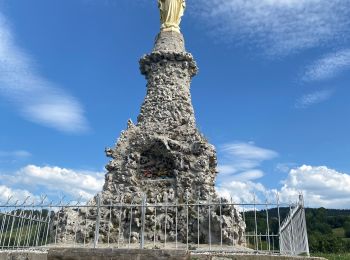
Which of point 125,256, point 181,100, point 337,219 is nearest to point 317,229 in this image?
point 337,219

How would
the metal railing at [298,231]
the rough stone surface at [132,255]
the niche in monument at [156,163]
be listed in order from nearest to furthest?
the rough stone surface at [132,255] → the metal railing at [298,231] → the niche in monument at [156,163]

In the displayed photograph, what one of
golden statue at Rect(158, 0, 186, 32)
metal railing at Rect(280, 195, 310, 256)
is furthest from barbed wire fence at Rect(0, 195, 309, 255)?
golden statue at Rect(158, 0, 186, 32)

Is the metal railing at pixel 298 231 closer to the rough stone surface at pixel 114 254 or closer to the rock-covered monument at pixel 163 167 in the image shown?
the rough stone surface at pixel 114 254

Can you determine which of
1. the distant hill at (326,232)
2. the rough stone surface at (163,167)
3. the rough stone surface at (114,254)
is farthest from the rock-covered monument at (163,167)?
the distant hill at (326,232)

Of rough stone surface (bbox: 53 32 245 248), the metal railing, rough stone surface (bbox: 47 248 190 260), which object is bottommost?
rough stone surface (bbox: 47 248 190 260)

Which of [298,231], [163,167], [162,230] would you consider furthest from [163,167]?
[298,231]

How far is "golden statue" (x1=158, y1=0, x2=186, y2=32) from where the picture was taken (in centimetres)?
1702

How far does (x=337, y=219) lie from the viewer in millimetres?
47031

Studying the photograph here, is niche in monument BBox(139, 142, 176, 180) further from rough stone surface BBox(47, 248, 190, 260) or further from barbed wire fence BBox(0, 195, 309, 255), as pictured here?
rough stone surface BBox(47, 248, 190, 260)

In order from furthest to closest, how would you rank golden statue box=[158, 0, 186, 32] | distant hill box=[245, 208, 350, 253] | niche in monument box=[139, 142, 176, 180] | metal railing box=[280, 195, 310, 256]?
distant hill box=[245, 208, 350, 253] → golden statue box=[158, 0, 186, 32] → niche in monument box=[139, 142, 176, 180] → metal railing box=[280, 195, 310, 256]

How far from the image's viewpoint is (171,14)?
56.5 ft

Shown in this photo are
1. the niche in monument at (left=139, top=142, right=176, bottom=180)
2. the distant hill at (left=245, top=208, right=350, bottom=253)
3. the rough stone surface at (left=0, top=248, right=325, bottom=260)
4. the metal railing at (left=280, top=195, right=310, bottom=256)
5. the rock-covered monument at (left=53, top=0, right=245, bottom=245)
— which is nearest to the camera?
the rough stone surface at (left=0, top=248, right=325, bottom=260)

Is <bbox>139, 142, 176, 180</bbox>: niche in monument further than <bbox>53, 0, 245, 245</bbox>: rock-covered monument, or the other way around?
<bbox>139, 142, 176, 180</bbox>: niche in monument

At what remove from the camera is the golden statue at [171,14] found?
17016 millimetres
